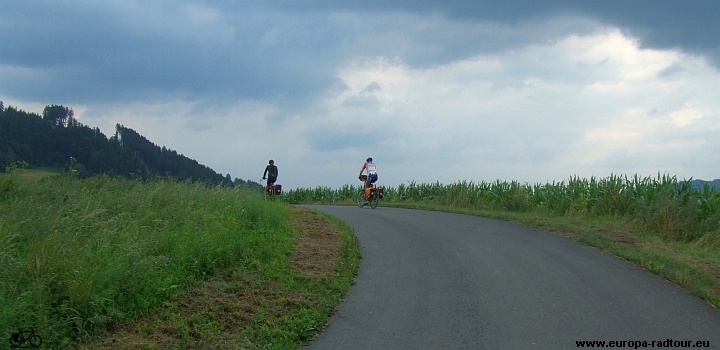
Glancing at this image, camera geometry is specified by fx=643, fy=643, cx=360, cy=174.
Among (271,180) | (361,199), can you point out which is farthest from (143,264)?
(361,199)

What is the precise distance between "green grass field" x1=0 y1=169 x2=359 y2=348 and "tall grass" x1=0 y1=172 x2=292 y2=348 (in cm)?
2

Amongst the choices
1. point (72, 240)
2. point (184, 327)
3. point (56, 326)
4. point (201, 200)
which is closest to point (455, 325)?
point (184, 327)

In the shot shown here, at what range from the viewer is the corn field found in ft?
57.0

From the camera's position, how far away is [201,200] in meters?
14.2

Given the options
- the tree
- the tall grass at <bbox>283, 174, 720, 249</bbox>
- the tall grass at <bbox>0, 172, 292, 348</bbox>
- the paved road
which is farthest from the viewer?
the tree

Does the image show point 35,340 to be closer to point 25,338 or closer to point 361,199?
point 25,338

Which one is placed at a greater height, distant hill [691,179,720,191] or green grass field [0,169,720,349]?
distant hill [691,179,720,191]

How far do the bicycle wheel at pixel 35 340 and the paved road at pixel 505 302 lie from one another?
115 inches

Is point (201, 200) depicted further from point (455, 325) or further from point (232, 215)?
point (455, 325)

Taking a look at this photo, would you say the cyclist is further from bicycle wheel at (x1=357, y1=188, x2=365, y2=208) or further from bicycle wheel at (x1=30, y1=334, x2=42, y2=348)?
bicycle wheel at (x1=30, y1=334, x2=42, y2=348)

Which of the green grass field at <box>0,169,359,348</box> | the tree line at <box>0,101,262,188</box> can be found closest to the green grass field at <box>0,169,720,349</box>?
the green grass field at <box>0,169,359,348</box>

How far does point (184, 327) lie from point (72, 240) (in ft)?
8.15

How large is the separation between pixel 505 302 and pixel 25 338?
6.13m

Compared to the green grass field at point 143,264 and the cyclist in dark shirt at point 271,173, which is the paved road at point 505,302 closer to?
the green grass field at point 143,264
